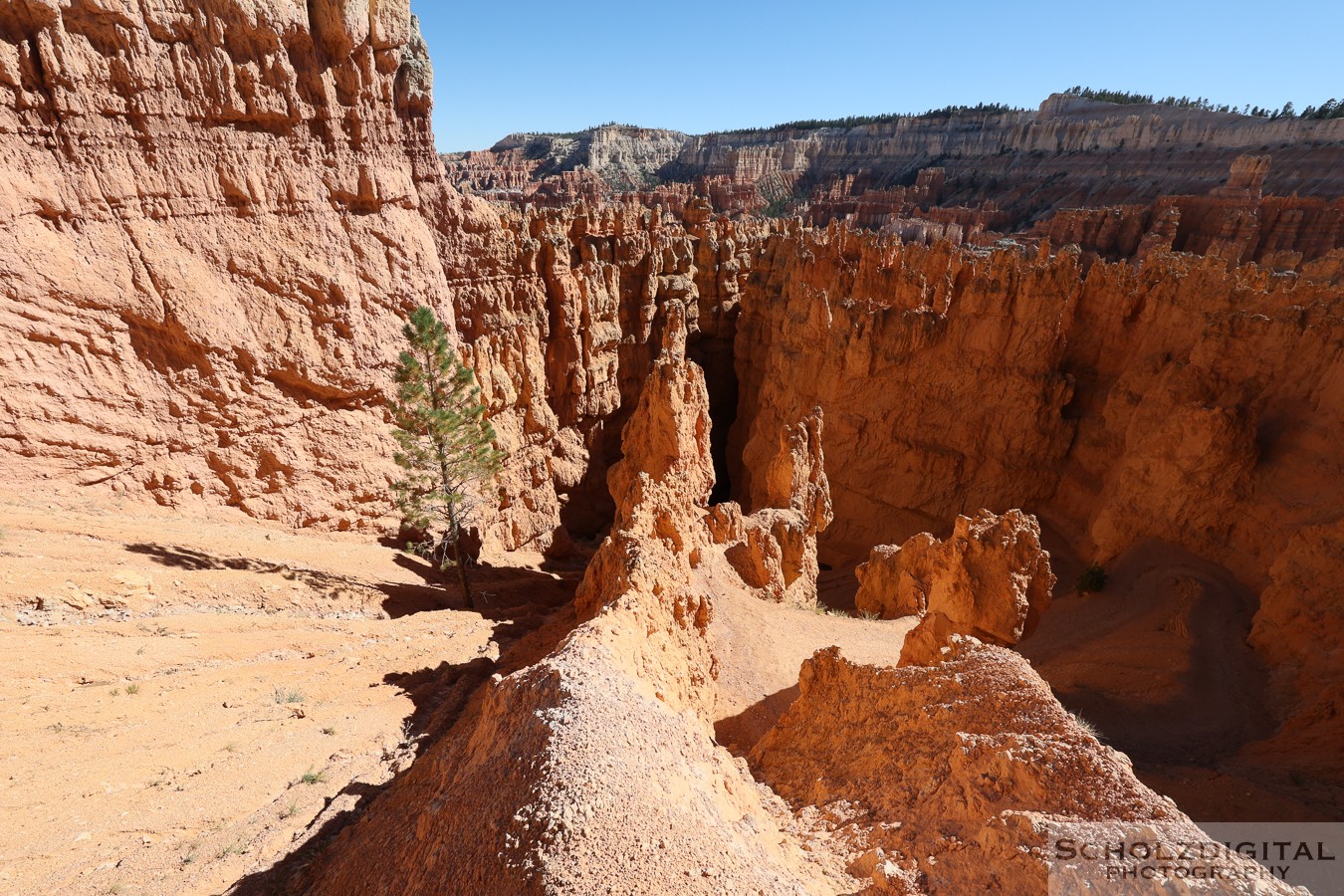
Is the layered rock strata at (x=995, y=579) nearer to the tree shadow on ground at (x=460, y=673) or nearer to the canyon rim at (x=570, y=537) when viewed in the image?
the canyon rim at (x=570, y=537)

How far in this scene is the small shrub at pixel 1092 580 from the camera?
16.2 m

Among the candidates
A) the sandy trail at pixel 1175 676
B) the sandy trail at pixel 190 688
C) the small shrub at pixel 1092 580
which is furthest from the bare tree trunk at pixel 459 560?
the small shrub at pixel 1092 580

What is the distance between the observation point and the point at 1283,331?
49.9 ft

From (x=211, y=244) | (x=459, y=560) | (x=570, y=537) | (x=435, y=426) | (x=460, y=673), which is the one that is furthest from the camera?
(x=570, y=537)

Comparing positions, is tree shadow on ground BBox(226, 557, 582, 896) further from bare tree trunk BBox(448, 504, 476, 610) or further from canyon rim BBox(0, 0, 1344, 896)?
bare tree trunk BBox(448, 504, 476, 610)

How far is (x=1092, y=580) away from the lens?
16.3m

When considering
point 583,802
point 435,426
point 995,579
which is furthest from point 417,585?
point 995,579

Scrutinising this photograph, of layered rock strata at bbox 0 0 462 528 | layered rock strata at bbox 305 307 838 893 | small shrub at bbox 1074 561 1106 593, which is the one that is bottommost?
small shrub at bbox 1074 561 1106 593

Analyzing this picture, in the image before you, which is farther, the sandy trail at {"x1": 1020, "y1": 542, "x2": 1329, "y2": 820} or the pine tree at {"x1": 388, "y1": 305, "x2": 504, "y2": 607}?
the pine tree at {"x1": 388, "y1": 305, "x2": 504, "y2": 607}

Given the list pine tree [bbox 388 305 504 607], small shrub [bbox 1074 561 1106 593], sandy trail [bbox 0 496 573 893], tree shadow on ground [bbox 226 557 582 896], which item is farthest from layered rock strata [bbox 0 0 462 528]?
small shrub [bbox 1074 561 1106 593]

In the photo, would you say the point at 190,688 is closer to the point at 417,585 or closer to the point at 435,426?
the point at 417,585

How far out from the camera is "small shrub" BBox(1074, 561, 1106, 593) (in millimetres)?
16250

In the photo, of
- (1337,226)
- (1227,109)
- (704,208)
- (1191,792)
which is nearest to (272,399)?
(1191,792)

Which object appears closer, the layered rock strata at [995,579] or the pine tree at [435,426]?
Result: the layered rock strata at [995,579]
